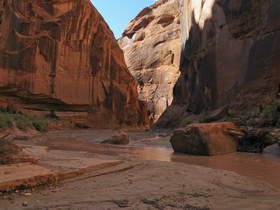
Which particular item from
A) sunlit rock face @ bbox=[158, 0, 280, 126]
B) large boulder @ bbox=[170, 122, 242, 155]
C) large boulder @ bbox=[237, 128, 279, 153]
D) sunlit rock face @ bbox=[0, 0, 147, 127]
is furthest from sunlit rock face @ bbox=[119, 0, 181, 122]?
large boulder @ bbox=[170, 122, 242, 155]

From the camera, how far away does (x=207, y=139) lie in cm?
654

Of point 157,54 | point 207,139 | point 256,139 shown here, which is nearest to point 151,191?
point 207,139

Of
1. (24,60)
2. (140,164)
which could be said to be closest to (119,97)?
(24,60)

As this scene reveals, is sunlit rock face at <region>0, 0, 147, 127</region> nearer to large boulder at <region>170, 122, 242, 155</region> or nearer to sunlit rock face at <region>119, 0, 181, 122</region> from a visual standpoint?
sunlit rock face at <region>119, 0, 181, 122</region>

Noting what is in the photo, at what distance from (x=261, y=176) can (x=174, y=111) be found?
18.7 m

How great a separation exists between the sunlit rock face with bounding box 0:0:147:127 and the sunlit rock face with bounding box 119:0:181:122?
1602cm

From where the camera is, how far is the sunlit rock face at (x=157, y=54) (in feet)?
146

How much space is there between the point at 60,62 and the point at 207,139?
19416mm

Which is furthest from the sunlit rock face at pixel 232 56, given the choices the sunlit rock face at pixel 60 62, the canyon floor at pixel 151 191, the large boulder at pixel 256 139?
the sunlit rock face at pixel 60 62

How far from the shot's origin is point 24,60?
21.0m

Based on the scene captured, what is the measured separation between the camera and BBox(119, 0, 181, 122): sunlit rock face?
146 feet

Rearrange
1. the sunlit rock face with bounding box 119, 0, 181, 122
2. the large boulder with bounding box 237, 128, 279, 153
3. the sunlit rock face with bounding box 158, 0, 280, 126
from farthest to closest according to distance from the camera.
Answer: the sunlit rock face with bounding box 119, 0, 181, 122, the sunlit rock face with bounding box 158, 0, 280, 126, the large boulder with bounding box 237, 128, 279, 153

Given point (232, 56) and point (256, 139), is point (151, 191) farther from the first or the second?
point (232, 56)

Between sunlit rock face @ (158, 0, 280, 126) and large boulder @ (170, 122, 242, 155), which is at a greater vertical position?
sunlit rock face @ (158, 0, 280, 126)
